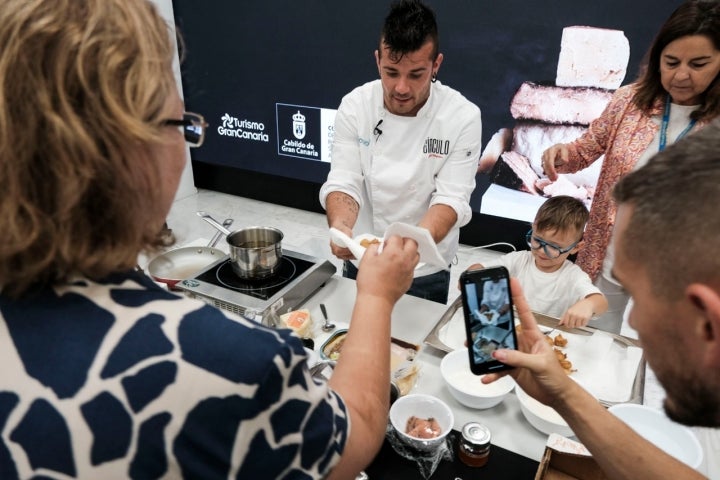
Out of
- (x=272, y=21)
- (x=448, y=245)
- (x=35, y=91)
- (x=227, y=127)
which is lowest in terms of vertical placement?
(x=227, y=127)

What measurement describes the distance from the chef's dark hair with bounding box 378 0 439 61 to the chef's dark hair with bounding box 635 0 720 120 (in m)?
0.85

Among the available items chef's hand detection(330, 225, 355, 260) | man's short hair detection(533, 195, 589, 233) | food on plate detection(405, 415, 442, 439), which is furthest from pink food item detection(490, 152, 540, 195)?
food on plate detection(405, 415, 442, 439)

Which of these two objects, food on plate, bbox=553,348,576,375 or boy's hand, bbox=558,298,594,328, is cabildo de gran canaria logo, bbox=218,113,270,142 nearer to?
boy's hand, bbox=558,298,594,328

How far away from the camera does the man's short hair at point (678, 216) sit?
722 millimetres

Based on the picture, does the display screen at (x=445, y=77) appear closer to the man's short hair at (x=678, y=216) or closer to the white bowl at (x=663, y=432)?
the white bowl at (x=663, y=432)

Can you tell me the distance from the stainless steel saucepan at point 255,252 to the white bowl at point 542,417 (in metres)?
0.91

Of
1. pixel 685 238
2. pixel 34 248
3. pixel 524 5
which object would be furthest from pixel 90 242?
pixel 524 5

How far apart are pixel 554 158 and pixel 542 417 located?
126 cm

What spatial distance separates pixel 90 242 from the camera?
2.21ft

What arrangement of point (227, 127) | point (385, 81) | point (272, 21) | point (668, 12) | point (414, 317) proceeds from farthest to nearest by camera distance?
point (227, 127)
point (272, 21)
point (668, 12)
point (385, 81)
point (414, 317)

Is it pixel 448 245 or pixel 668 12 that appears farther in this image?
pixel 668 12

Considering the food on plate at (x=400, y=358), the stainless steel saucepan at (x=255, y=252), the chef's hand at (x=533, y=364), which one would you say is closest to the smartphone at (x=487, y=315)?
the chef's hand at (x=533, y=364)

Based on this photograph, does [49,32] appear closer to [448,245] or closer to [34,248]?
[34,248]

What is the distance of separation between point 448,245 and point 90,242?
1825 mm
